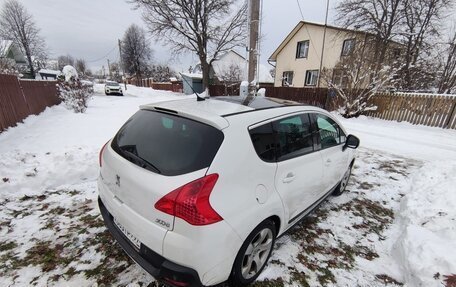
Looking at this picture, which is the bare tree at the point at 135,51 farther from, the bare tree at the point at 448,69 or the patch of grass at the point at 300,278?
the patch of grass at the point at 300,278

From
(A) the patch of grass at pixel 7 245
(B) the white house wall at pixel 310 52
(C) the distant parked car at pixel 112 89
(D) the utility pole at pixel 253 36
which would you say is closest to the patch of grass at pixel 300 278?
(A) the patch of grass at pixel 7 245

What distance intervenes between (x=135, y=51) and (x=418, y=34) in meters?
54.5

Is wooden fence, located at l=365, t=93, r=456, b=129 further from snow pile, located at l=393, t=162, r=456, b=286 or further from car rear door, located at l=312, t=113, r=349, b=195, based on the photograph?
car rear door, located at l=312, t=113, r=349, b=195

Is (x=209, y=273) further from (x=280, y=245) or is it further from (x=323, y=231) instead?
(x=323, y=231)

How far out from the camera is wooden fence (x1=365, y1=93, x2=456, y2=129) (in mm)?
9680

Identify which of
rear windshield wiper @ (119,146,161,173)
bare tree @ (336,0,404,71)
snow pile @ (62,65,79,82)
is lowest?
rear windshield wiper @ (119,146,161,173)

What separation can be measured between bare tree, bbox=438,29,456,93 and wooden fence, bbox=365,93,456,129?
25.8ft

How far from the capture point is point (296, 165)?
2.39m

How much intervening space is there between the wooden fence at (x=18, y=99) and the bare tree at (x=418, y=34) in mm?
20489

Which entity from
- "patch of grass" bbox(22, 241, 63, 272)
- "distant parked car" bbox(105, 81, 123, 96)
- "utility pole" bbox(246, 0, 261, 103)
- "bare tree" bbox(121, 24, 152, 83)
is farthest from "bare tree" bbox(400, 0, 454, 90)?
"bare tree" bbox(121, 24, 152, 83)

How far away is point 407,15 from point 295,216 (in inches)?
824

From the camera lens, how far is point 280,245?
275 centimetres

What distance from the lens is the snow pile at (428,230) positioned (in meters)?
2.26

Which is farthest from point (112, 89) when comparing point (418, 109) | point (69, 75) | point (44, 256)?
point (418, 109)
